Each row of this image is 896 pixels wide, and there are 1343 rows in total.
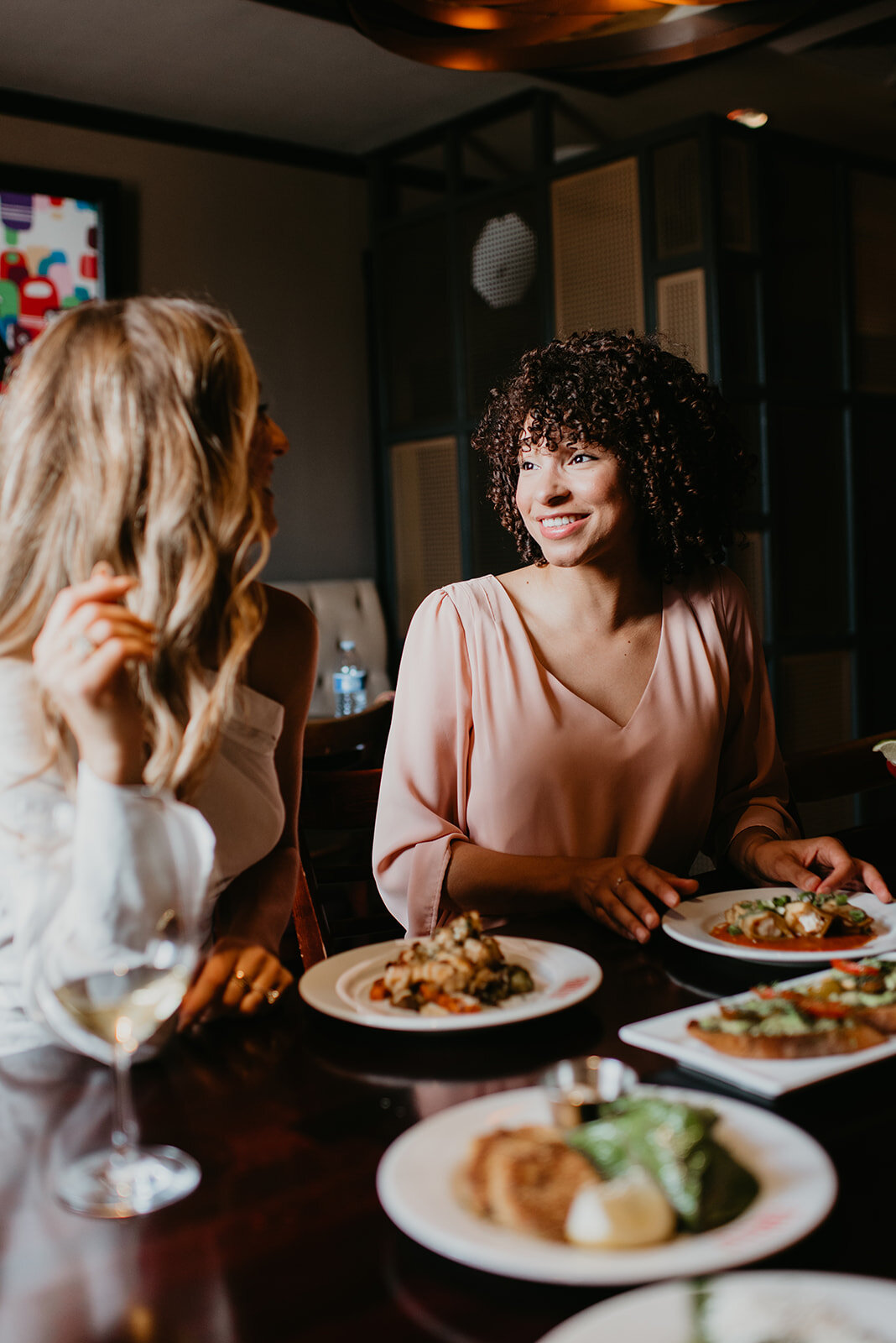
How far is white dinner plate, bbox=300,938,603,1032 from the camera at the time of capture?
1.01 m

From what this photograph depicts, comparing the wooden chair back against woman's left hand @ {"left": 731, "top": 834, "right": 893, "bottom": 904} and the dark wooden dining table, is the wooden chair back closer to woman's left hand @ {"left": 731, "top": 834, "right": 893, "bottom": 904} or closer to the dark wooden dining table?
woman's left hand @ {"left": 731, "top": 834, "right": 893, "bottom": 904}

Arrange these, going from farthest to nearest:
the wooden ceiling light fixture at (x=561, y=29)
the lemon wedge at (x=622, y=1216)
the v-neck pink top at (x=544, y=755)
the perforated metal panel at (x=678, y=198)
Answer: the perforated metal panel at (x=678, y=198) < the v-neck pink top at (x=544, y=755) < the wooden ceiling light fixture at (x=561, y=29) < the lemon wedge at (x=622, y=1216)

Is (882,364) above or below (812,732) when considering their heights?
above

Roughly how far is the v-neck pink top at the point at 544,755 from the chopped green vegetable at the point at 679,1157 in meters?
1.09

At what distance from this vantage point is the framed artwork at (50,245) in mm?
5023

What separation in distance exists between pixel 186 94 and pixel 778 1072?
5.16 meters

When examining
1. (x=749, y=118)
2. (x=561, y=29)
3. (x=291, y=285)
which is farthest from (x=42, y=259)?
(x=561, y=29)

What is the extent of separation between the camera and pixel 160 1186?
768 mm

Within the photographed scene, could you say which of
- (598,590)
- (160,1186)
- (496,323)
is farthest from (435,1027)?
(496,323)

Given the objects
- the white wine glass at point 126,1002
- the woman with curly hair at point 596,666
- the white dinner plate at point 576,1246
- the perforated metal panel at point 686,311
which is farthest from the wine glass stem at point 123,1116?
the perforated metal panel at point 686,311

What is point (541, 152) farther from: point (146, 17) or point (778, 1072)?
point (778, 1072)

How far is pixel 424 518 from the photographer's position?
5621 mm

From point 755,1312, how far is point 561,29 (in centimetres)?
169

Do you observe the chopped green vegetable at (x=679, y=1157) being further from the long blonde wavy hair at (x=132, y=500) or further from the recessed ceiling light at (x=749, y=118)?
the recessed ceiling light at (x=749, y=118)
